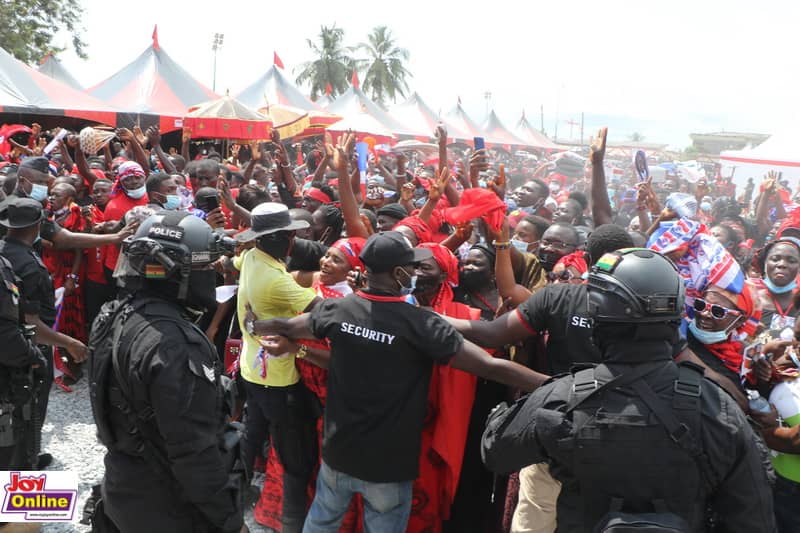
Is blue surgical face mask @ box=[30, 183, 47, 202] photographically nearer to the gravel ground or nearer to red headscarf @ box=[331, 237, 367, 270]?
the gravel ground

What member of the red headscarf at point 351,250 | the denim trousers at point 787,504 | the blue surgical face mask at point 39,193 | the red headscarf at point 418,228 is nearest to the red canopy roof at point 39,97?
the blue surgical face mask at point 39,193

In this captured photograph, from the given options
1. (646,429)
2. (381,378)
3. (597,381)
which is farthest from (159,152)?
(646,429)

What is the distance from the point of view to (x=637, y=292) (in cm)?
199

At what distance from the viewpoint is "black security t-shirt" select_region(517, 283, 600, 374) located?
9.64ft

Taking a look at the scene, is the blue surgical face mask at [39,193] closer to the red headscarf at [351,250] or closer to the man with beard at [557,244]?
the red headscarf at [351,250]

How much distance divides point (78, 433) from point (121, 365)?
3570mm

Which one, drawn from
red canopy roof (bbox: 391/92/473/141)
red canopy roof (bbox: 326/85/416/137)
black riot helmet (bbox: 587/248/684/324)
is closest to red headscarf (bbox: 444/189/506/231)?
black riot helmet (bbox: 587/248/684/324)

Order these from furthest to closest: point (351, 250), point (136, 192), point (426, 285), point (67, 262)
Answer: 1. point (67, 262)
2. point (136, 192)
3. point (351, 250)
4. point (426, 285)

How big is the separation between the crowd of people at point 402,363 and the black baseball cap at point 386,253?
0.04 feet

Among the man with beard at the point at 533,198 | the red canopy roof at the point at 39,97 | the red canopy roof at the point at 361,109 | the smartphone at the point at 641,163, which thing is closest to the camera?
the smartphone at the point at 641,163

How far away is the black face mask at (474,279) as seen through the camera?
407cm

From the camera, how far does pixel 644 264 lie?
203 cm

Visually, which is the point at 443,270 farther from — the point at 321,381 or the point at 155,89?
Answer: the point at 155,89

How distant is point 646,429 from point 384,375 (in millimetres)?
1275
